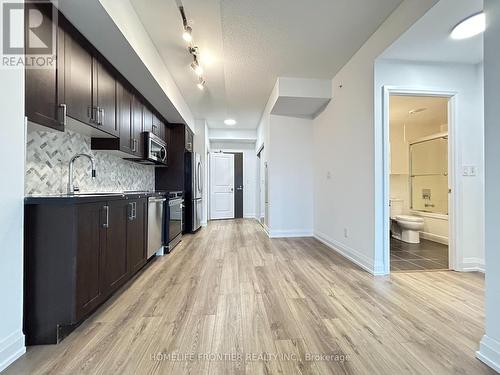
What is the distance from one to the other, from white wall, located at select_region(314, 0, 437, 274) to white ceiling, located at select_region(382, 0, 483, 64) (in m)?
0.08

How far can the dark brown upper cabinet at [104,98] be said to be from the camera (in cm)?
212

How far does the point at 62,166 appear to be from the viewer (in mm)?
2064

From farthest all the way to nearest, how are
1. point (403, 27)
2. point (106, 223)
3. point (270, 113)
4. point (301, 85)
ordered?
point (270, 113) < point (301, 85) < point (403, 27) < point (106, 223)

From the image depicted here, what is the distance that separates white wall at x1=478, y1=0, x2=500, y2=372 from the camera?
1.23 m

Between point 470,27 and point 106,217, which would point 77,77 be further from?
point 470,27

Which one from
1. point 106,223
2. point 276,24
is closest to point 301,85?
point 276,24

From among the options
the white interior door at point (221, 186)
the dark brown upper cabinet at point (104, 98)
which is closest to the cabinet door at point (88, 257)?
the dark brown upper cabinet at point (104, 98)

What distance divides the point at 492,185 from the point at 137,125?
3.42m

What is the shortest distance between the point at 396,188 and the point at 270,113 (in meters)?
3.16

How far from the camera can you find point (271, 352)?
131cm

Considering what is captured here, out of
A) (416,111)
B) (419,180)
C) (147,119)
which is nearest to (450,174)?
(416,111)

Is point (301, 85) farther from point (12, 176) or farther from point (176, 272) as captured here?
point (12, 176)

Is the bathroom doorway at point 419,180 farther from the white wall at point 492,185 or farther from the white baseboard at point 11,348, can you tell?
the white baseboard at point 11,348

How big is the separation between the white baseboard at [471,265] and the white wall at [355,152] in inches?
38.8
